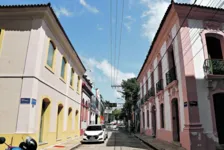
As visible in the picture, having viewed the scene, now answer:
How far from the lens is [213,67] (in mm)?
11859

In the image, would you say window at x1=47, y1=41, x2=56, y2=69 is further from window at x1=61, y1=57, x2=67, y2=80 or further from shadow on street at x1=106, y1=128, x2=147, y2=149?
shadow on street at x1=106, y1=128, x2=147, y2=149

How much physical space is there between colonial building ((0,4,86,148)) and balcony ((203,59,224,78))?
9.48 m

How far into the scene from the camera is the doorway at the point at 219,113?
11641 mm

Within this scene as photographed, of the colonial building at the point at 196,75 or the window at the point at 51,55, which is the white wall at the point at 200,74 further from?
the window at the point at 51,55

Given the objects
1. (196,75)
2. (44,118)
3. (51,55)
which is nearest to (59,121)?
(44,118)

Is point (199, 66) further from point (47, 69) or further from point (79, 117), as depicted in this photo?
point (79, 117)

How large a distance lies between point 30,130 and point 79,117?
523 inches

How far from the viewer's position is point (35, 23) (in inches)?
446

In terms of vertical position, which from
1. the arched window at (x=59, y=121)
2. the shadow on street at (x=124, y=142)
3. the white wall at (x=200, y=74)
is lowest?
the shadow on street at (x=124, y=142)

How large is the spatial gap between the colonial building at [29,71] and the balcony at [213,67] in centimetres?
948

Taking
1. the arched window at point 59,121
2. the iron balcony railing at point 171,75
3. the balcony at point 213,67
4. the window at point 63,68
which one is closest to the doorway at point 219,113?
the balcony at point 213,67

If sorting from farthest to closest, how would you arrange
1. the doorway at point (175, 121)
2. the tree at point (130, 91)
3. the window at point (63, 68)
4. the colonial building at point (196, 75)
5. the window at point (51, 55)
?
the tree at point (130, 91) → the window at point (63, 68) → the doorway at point (175, 121) → the window at point (51, 55) → the colonial building at point (196, 75)

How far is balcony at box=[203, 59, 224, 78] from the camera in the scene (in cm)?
1177

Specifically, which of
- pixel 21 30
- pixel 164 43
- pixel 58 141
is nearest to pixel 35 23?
pixel 21 30
